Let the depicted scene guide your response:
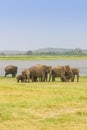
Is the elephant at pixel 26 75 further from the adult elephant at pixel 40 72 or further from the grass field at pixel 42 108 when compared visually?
the grass field at pixel 42 108

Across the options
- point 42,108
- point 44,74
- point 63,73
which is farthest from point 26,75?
point 42,108

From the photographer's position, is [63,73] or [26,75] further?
[63,73]

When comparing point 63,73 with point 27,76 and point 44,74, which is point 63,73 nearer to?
point 44,74

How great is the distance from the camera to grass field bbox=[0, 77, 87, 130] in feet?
42.7

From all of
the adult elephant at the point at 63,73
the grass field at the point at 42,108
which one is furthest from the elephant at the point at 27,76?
the grass field at the point at 42,108

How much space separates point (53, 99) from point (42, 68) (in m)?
13.1

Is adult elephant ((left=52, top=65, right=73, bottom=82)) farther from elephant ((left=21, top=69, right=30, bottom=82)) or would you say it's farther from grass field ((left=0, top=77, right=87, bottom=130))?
grass field ((left=0, top=77, right=87, bottom=130))

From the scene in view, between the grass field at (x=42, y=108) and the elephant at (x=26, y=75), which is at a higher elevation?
the grass field at (x=42, y=108)

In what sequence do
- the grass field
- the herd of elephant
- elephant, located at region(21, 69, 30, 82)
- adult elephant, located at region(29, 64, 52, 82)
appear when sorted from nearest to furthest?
the grass field → elephant, located at region(21, 69, 30, 82) → the herd of elephant → adult elephant, located at region(29, 64, 52, 82)

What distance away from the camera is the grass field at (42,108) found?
13.0 m

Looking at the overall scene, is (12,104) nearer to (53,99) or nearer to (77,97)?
(53,99)

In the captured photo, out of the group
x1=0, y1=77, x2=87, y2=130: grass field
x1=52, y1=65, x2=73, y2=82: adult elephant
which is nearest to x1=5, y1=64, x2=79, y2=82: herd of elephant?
x1=52, y1=65, x2=73, y2=82: adult elephant

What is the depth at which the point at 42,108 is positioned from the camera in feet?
52.3

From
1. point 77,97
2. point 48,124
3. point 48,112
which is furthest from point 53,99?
Answer: point 48,124
